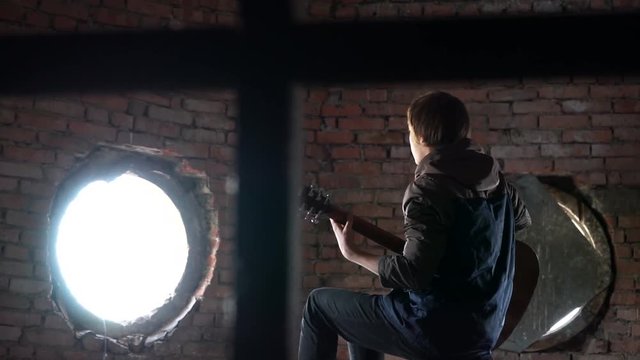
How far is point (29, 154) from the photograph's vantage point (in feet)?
11.0

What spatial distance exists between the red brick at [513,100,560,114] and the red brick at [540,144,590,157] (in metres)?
0.18

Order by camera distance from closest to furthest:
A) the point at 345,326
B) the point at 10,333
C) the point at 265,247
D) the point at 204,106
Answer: the point at 265,247, the point at 345,326, the point at 10,333, the point at 204,106

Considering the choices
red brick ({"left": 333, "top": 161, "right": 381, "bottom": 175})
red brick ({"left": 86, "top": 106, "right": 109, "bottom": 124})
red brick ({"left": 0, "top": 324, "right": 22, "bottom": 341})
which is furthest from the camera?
red brick ({"left": 333, "top": 161, "right": 381, "bottom": 175})

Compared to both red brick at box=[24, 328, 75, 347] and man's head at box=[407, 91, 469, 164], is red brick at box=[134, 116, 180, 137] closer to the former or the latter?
red brick at box=[24, 328, 75, 347]

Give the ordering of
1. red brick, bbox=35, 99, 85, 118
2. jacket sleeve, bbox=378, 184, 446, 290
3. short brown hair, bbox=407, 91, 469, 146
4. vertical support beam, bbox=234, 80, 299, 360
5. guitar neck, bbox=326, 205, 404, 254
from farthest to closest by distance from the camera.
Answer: red brick, bbox=35, 99, 85, 118, guitar neck, bbox=326, 205, 404, 254, short brown hair, bbox=407, 91, 469, 146, jacket sleeve, bbox=378, 184, 446, 290, vertical support beam, bbox=234, 80, 299, 360

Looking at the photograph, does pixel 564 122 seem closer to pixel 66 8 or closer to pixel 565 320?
pixel 565 320

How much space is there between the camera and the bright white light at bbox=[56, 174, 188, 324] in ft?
11.8

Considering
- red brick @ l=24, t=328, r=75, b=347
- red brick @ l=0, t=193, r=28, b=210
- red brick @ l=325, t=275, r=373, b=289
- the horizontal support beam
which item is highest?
the horizontal support beam

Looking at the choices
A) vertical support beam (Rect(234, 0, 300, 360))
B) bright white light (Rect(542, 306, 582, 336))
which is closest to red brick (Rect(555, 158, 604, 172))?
bright white light (Rect(542, 306, 582, 336))

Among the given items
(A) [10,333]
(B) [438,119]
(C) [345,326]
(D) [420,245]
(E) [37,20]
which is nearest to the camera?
(D) [420,245]

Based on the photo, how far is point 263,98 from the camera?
2.96 feet

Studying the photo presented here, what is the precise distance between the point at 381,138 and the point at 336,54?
2866 mm

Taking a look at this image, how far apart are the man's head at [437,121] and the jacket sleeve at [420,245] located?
16 cm

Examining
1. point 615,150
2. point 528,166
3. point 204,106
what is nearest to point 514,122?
point 528,166
